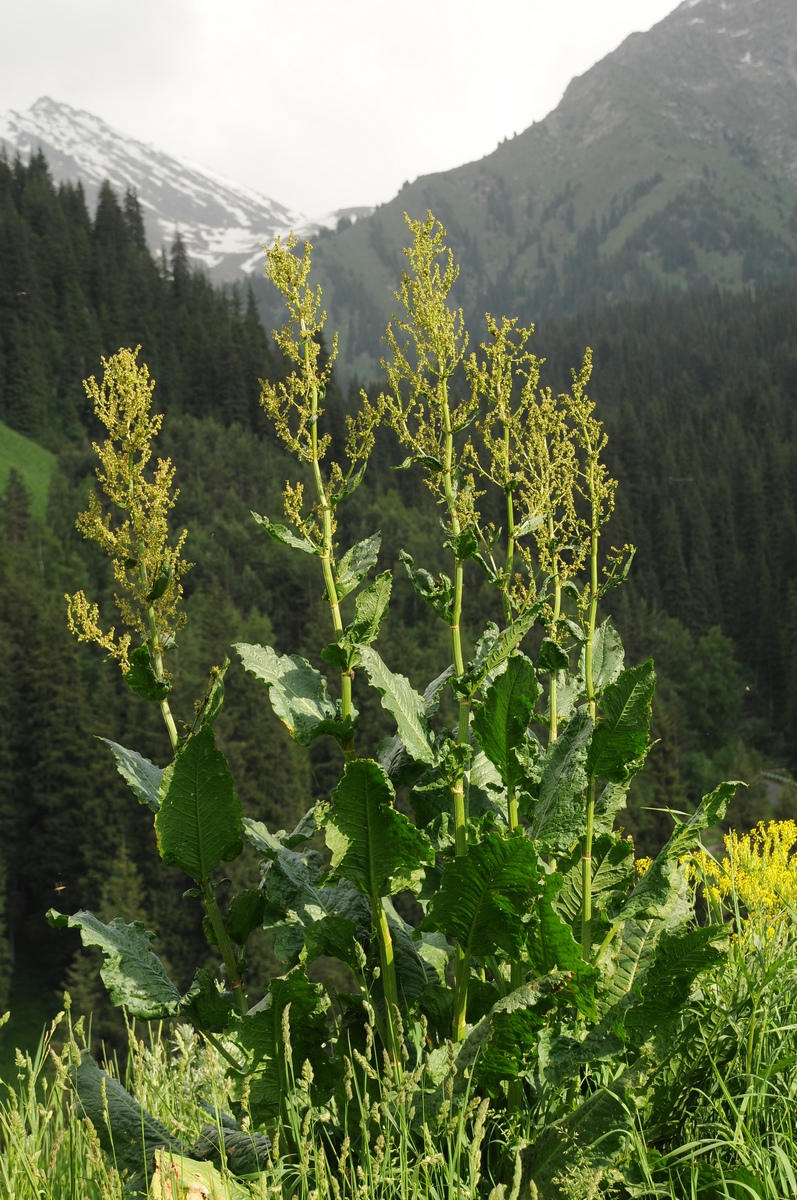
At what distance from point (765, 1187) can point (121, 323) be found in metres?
118

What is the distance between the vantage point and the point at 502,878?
266cm

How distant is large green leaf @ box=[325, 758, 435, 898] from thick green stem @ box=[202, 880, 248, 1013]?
16.7 inches

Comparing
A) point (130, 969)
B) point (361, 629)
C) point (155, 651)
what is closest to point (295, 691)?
point (361, 629)

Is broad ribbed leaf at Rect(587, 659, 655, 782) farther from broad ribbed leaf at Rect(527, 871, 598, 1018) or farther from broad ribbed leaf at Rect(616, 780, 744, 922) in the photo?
broad ribbed leaf at Rect(527, 871, 598, 1018)

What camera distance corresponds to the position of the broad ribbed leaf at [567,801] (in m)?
2.91

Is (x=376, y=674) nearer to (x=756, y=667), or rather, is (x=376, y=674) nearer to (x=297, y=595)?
(x=297, y=595)

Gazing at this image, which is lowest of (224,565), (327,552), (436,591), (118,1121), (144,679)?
(224,565)

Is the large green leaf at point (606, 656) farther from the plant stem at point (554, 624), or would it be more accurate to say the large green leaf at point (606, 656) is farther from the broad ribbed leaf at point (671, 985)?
the broad ribbed leaf at point (671, 985)

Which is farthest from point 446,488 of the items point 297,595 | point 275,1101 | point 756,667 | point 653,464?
point 653,464

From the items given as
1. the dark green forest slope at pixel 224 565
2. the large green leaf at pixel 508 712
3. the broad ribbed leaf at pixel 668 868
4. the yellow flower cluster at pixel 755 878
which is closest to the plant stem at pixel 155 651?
the large green leaf at pixel 508 712

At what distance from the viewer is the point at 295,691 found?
3.03 meters

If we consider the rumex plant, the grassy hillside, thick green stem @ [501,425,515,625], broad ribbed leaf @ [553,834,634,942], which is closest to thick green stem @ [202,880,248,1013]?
the rumex plant

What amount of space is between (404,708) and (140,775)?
0.92 metres

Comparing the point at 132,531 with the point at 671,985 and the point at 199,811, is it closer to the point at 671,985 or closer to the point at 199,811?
the point at 199,811
